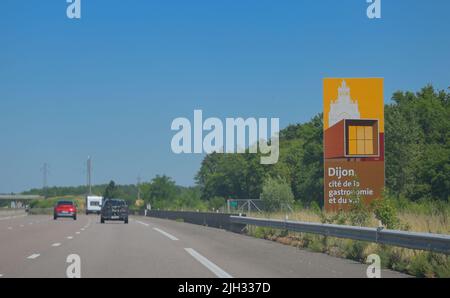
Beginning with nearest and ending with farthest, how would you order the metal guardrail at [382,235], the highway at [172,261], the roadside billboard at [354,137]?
1. the metal guardrail at [382,235]
2. the highway at [172,261]
3. the roadside billboard at [354,137]

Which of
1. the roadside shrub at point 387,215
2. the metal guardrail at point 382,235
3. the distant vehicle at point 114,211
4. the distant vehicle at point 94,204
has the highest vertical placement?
the roadside shrub at point 387,215

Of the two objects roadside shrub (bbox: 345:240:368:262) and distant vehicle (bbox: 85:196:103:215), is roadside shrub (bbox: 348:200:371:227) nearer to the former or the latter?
roadside shrub (bbox: 345:240:368:262)

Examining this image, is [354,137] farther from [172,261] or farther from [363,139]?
[172,261]

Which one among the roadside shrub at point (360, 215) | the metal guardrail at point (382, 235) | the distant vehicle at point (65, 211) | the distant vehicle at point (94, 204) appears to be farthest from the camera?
the distant vehicle at point (94, 204)

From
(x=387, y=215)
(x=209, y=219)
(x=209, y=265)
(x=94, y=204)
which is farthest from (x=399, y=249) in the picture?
(x=94, y=204)

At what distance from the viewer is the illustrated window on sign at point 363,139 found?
3703 cm

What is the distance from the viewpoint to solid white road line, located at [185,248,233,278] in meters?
15.7

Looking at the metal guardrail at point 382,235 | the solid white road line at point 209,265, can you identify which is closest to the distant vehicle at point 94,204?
the metal guardrail at point 382,235

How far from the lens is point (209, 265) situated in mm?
17875

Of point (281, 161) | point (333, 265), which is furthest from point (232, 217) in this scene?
point (281, 161)

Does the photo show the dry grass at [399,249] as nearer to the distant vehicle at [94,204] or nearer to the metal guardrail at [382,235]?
the metal guardrail at [382,235]

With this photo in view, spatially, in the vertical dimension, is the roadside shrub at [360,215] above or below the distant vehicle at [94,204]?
above
